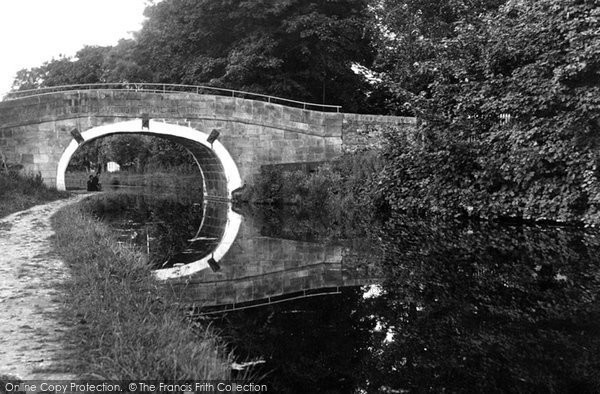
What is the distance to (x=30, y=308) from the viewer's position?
4.58m

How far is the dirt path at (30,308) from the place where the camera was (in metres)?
3.34

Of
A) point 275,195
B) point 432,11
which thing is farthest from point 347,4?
point 275,195

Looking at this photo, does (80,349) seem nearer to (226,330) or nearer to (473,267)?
(226,330)

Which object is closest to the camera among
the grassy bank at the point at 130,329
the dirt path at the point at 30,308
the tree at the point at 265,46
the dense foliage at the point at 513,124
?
the grassy bank at the point at 130,329

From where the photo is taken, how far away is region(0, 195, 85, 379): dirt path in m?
3.34

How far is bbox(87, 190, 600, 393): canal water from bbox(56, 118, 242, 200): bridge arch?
38.3 ft

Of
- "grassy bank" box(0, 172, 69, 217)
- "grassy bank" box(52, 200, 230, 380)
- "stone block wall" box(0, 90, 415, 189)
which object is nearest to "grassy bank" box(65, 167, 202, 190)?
"stone block wall" box(0, 90, 415, 189)

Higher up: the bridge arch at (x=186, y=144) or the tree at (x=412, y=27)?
the tree at (x=412, y=27)

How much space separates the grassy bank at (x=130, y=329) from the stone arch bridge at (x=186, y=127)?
14784mm

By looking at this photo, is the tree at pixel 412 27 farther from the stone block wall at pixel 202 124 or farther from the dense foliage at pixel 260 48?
the stone block wall at pixel 202 124

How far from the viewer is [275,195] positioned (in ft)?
69.5

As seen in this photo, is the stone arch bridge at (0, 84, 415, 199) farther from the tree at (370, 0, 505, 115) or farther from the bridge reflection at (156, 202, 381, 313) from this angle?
the bridge reflection at (156, 202, 381, 313)

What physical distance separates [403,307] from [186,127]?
702 inches

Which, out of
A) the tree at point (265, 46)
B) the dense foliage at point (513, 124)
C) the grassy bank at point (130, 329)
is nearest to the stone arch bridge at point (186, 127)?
the tree at point (265, 46)
